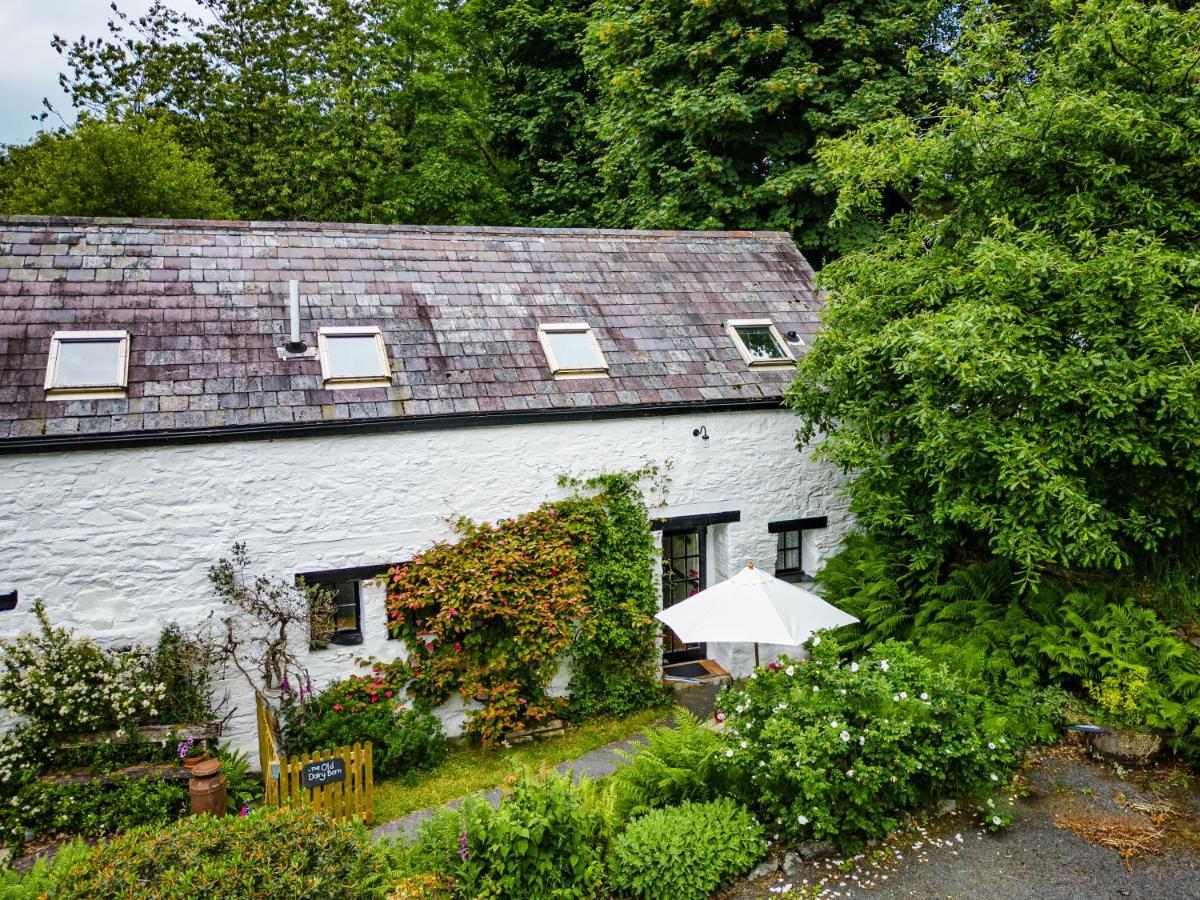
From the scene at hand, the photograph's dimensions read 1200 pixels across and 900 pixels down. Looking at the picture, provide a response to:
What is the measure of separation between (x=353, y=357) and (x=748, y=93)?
11.9m

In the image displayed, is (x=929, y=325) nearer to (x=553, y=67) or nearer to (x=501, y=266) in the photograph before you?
(x=501, y=266)

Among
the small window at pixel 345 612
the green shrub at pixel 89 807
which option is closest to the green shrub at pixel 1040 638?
the small window at pixel 345 612

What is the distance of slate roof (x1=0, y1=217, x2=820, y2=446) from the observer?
28.9 ft

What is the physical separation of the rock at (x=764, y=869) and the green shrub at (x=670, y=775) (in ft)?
2.47

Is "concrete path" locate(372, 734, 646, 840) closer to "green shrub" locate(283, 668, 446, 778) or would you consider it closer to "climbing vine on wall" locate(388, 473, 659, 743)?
"climbing vine on wall" locate(388, 473, 659, 743)

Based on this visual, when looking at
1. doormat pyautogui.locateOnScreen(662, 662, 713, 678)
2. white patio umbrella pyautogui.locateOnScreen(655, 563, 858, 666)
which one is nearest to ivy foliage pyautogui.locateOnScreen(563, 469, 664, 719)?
doormat pyautogui.locateOnScreen(662, 662, 713, 678)

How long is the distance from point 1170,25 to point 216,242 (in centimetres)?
1226

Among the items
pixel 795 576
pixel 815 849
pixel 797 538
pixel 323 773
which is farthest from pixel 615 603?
pixel 815 849

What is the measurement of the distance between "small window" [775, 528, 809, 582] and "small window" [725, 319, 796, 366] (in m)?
2.84

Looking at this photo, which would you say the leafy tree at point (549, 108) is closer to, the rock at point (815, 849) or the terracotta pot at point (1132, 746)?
the terracotta pot at point (1132, 746)

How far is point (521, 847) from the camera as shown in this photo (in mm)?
5395

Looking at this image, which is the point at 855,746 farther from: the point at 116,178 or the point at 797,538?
the point at 116,178

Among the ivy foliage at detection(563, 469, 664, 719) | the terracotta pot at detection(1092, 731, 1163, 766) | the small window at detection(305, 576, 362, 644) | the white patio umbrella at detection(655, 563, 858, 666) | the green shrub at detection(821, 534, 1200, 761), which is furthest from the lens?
the ivy foliage at detection(563, 469, 664, 719)

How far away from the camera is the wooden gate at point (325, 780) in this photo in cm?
732
